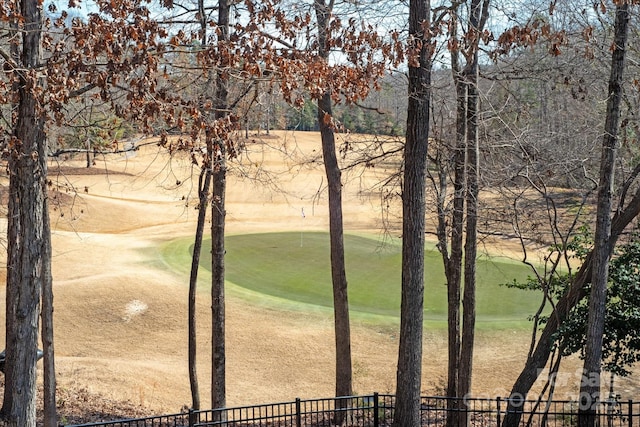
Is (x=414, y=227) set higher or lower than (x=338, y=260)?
higher

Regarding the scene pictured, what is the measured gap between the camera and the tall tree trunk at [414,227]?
9.28 meters

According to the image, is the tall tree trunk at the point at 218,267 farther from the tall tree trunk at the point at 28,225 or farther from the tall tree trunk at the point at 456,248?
the tall tree trunk at the point at 28,225

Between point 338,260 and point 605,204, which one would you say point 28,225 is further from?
point 605,204

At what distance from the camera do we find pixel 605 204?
35.7ft

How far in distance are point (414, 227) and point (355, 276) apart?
54.1 feet

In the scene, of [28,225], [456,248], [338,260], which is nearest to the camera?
[28,225]

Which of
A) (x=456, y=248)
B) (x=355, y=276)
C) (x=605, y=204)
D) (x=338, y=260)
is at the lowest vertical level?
(x=355, y=276)

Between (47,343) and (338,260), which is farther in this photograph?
(338,260)

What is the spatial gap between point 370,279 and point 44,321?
15837 mm

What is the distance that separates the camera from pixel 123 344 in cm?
1972

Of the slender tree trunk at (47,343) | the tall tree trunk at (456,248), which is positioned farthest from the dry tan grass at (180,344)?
the slender tree trunk at (47,343)

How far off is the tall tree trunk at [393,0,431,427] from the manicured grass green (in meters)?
10.7

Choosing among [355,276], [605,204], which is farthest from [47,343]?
[355,276]

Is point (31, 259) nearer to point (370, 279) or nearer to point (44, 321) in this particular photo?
point (44, 321)
